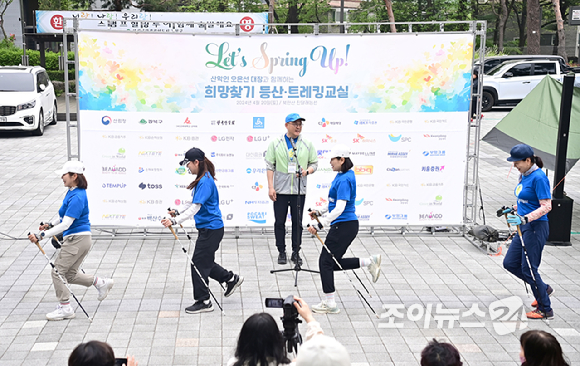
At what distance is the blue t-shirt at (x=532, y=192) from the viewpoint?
6.82 meters

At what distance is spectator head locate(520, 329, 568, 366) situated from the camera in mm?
3713

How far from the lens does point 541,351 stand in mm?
3725

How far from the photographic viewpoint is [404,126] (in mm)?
9773

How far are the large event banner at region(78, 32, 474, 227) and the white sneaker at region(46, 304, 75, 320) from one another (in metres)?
2.93

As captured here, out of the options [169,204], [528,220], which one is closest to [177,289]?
[169,204]

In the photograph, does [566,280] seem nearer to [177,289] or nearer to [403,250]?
[403,250]

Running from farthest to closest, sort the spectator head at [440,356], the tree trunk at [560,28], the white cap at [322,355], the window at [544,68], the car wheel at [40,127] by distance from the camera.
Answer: the tree trunk at [560,28], the window at [544,68], the car wheel at [40,127], the spectator head at [440,356], the white cap at [322,355]

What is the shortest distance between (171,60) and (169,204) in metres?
2.08

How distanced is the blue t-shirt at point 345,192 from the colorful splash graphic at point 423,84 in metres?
2.91

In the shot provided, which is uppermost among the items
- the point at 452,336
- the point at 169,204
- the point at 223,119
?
the point at 223,119

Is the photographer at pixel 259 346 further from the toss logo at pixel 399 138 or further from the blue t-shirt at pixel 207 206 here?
the toss logo at pixel 399 138

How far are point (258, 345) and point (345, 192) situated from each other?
3438mm

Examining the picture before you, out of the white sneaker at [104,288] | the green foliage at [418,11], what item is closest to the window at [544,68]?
the green foliage at [418,11]

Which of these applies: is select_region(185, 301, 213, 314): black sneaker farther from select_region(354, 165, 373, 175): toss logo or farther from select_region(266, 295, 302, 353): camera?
select_region(354, 165, 373, 175): toss logo
